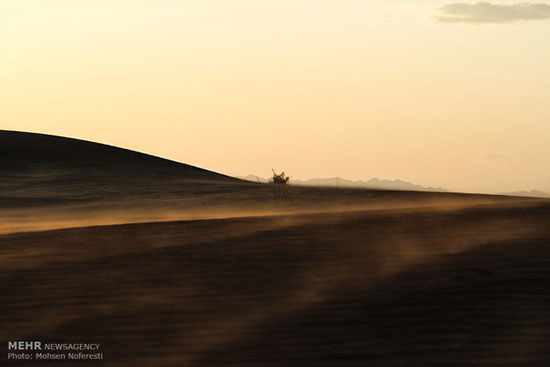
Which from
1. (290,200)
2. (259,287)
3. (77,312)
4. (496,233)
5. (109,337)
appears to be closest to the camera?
(109,337)

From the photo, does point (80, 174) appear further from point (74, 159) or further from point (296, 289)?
point (296, 289)

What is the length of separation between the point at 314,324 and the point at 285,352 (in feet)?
2.35

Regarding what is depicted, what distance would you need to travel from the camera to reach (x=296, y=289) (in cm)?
866

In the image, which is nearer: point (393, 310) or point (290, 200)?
point (393, 310)

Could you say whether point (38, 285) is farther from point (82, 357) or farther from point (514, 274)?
point (514, 274)

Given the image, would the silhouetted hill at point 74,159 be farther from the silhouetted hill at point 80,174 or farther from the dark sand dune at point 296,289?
the dark sand dune at point 296,289

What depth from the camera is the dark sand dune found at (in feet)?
22.7

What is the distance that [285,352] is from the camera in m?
6.79

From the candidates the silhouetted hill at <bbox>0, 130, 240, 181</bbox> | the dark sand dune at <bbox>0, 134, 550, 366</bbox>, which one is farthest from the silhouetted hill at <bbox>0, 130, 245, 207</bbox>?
the dark sand dune at <bbox>0, 134, 550, 366</bbox>

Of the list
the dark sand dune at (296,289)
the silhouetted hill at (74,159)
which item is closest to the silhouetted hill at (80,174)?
the silhouetted hill at (74,159)

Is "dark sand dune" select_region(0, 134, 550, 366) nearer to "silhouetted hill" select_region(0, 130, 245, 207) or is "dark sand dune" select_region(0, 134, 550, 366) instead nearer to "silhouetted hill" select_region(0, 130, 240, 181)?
"silhouetted hill" select_region(0, 130, 245, 207)

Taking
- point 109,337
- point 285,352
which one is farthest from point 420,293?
point 109,337

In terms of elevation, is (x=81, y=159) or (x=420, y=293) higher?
(x=81, y=159)

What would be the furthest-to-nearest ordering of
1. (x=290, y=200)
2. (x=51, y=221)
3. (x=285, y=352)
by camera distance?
(x=290, y=200) < (x=51, y=221) < (x=285, y=352)
